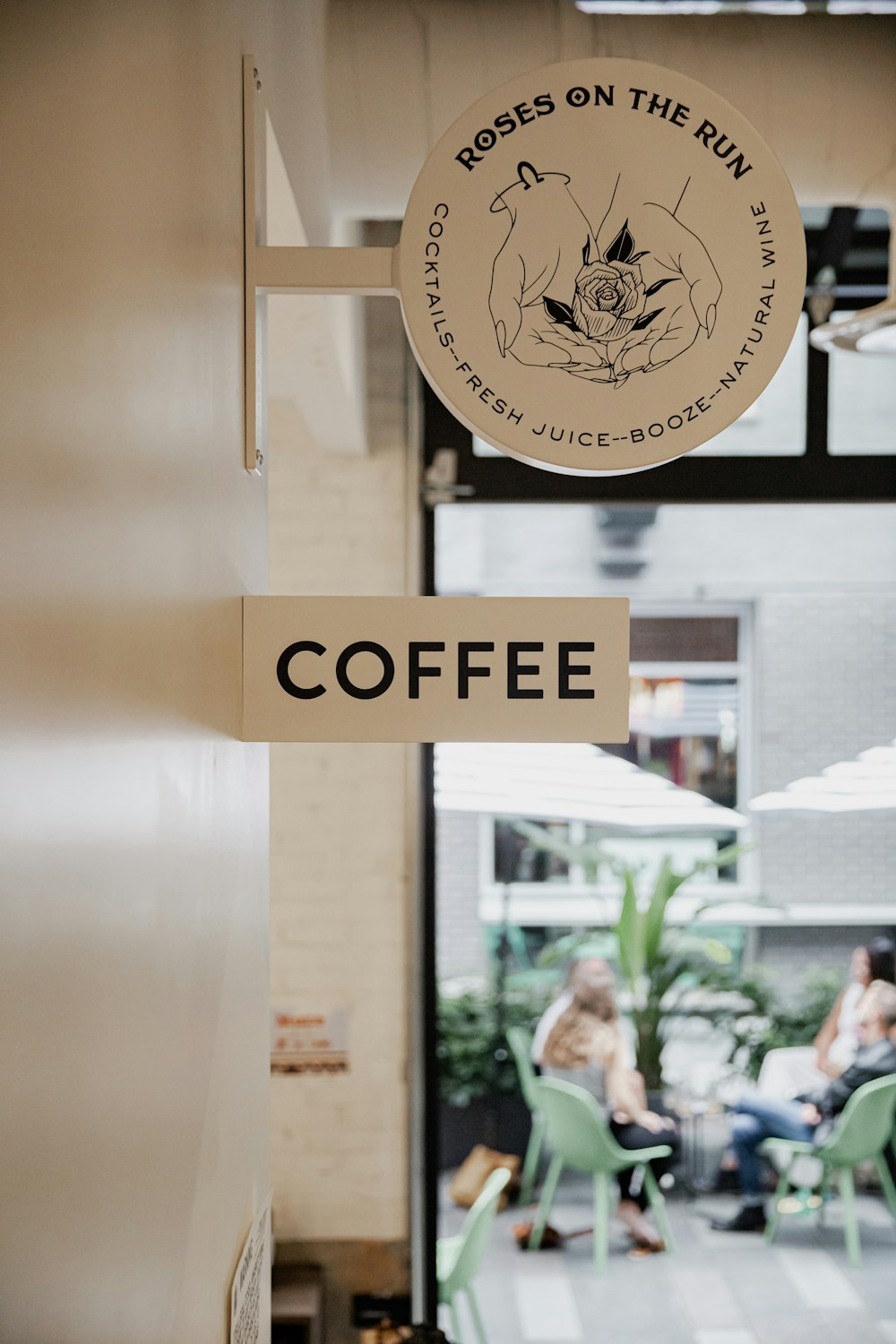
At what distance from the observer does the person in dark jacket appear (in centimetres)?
434

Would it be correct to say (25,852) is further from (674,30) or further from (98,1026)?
(674,30)

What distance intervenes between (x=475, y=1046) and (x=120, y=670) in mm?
3951

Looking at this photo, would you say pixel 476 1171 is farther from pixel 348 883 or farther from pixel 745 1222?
pixel 348 883

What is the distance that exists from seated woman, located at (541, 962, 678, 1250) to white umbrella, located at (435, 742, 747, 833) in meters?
0.83

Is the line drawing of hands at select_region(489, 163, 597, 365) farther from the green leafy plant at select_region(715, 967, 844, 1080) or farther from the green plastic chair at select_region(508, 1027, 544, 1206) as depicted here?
the green leafy plant at select_region(715, 967, 844, 1080)

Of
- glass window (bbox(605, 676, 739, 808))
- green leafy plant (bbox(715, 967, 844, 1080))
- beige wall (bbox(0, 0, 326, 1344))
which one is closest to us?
beige wall (bbox(0, 0, 326, 1344))

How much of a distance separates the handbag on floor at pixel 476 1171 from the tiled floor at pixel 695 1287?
0.07m

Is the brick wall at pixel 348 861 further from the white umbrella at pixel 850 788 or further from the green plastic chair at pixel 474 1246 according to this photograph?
the white umbrella at pixel 850 788

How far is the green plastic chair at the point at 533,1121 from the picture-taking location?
4262 mm

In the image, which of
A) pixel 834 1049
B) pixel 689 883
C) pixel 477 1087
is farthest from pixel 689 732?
pixel 477 1087

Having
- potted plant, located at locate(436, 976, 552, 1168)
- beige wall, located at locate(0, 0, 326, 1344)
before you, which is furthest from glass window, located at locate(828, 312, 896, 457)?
beige wall, located at locate(0, 0, 326, 1344)

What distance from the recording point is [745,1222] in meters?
4.39

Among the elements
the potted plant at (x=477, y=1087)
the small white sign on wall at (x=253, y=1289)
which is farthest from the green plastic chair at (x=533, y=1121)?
the small white sign on wall at (x=253, y=1289)

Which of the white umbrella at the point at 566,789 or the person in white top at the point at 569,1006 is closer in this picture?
the white umbrella at the point at 566,789
